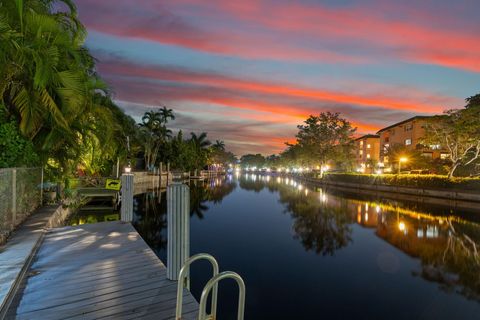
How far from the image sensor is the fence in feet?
24.8

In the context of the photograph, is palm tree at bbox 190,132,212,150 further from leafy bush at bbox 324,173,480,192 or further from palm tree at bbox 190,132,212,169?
leafy bush at bbox 324,173,480,192

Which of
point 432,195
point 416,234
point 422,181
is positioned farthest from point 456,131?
point 416,234

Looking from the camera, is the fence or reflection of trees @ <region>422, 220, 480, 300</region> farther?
reflection of trees @ <region>422, 220, 480, 300</region>

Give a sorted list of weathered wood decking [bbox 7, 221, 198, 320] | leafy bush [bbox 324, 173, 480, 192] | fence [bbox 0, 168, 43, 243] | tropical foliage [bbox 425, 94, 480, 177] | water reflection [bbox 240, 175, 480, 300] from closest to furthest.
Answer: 1. weathered wood decking [bbox 7, 221, 198, 320]
2. fence [bbox 0, 168, 43, 243]
3. water reflection [bbox 240, 175, 480, 300]
4. leafy bush [bbox 324, 173, 480, 192]
5. tropical foliage [bbox 425, 94, 480, 177]

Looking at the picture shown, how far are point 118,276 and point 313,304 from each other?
4.74 metres

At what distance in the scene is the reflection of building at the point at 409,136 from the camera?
5606cm

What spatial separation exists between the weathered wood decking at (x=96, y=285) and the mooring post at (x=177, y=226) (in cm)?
32

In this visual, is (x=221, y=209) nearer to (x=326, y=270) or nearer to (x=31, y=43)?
(x=326, y=270)

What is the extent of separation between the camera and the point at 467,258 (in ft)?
36.6

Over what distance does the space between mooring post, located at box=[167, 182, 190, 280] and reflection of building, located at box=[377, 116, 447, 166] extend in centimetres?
5585

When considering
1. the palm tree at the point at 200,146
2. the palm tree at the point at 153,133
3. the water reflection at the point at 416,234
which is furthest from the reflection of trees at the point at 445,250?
the palm tree at the point at 200,146

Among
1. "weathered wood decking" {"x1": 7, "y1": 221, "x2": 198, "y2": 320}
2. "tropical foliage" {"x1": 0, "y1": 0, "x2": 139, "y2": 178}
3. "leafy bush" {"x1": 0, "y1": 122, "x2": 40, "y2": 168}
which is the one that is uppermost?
"tropical foliage" {"x1": 0, "y1": 0, "x2": 139, "y2": 178}

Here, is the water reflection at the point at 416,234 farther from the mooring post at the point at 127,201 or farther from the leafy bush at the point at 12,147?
the leafy bush at the point at 12,147

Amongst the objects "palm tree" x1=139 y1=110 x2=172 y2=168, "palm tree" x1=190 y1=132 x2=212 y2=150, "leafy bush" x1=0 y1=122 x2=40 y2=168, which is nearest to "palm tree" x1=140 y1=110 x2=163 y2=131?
"palm tree" x1=139 y1=110 x2=172 y2=168
